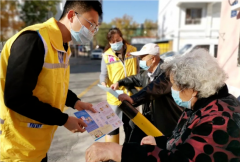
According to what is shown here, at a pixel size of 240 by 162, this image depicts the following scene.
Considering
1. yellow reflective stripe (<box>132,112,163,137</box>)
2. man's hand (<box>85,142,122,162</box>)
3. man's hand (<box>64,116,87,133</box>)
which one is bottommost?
yellow reflective stripe (<box>132,112,163,137</box>)

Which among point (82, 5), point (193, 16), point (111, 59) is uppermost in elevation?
point (193, 16)

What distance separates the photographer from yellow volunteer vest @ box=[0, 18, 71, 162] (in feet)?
4.27

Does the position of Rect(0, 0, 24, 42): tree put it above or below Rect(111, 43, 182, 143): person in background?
above

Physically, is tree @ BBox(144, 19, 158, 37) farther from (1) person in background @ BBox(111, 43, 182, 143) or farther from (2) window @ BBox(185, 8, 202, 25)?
(1) person in background @ BBox(111, 43, 182, 143)

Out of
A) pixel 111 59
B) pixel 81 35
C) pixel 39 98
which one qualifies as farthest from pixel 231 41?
pixel 39 98

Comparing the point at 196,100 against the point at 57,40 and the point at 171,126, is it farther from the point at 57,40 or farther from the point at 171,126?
the point at 57,40

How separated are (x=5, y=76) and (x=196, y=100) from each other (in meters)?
A: 1.27

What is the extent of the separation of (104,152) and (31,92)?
0.58 metres

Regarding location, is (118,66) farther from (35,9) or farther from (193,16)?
(35,9)

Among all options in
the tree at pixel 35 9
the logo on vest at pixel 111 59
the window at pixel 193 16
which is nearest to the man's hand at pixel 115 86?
the logo on vest at pixel 111 59

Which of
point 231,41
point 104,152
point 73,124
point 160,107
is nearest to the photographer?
point 104,152

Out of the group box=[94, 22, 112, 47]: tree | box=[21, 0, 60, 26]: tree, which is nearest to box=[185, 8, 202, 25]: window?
box=[21, 0, 60, 26]: tree

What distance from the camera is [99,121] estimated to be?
1.78m

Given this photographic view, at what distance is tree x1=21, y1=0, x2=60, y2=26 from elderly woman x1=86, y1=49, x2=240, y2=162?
21.7m
